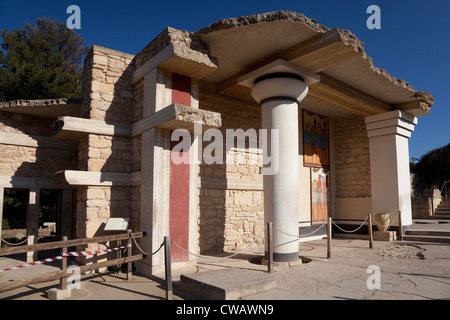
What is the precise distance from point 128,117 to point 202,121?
202 centimetres

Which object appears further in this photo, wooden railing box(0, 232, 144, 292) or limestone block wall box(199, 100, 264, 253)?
limestone block wall box(199, 100, 264, 253)

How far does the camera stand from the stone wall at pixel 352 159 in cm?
1076

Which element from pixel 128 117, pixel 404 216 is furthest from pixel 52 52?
pixel 404 216

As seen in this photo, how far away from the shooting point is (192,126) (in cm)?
566

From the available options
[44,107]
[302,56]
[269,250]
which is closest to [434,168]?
[302,56]

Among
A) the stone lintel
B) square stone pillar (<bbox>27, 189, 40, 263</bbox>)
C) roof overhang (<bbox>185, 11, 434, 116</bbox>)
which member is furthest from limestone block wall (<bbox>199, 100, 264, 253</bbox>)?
square stone pillar (<bbox>27, 189, 40, 263</bbox>)

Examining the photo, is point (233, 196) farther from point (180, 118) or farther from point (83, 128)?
point (83, 128)

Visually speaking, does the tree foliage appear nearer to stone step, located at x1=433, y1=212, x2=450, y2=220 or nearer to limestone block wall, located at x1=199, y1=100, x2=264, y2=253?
stone step, located at x1=433, y1=212, x2=450, y2=220

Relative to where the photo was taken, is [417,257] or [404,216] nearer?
[417,257]

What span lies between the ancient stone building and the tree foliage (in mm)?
12807

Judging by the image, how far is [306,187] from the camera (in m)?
10.2

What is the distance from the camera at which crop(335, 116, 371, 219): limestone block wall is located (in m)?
10.7

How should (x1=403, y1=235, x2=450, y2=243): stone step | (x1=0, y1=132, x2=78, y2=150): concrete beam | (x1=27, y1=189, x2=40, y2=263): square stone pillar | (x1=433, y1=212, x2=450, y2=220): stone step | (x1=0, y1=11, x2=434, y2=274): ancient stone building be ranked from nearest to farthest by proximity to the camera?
(x1=0, y1=11, x2=434, y2=274): ancient stone building → (x1=0, y1=132, x2=78, y2=150): concrete beam → (x1=27, y1=189, x2=40, y2=263): square stone pillar → (x1=403, y1=235, x2=450, y2=243): stone step → (x1=433, y1=212, x2=450, y2=220): stone step
